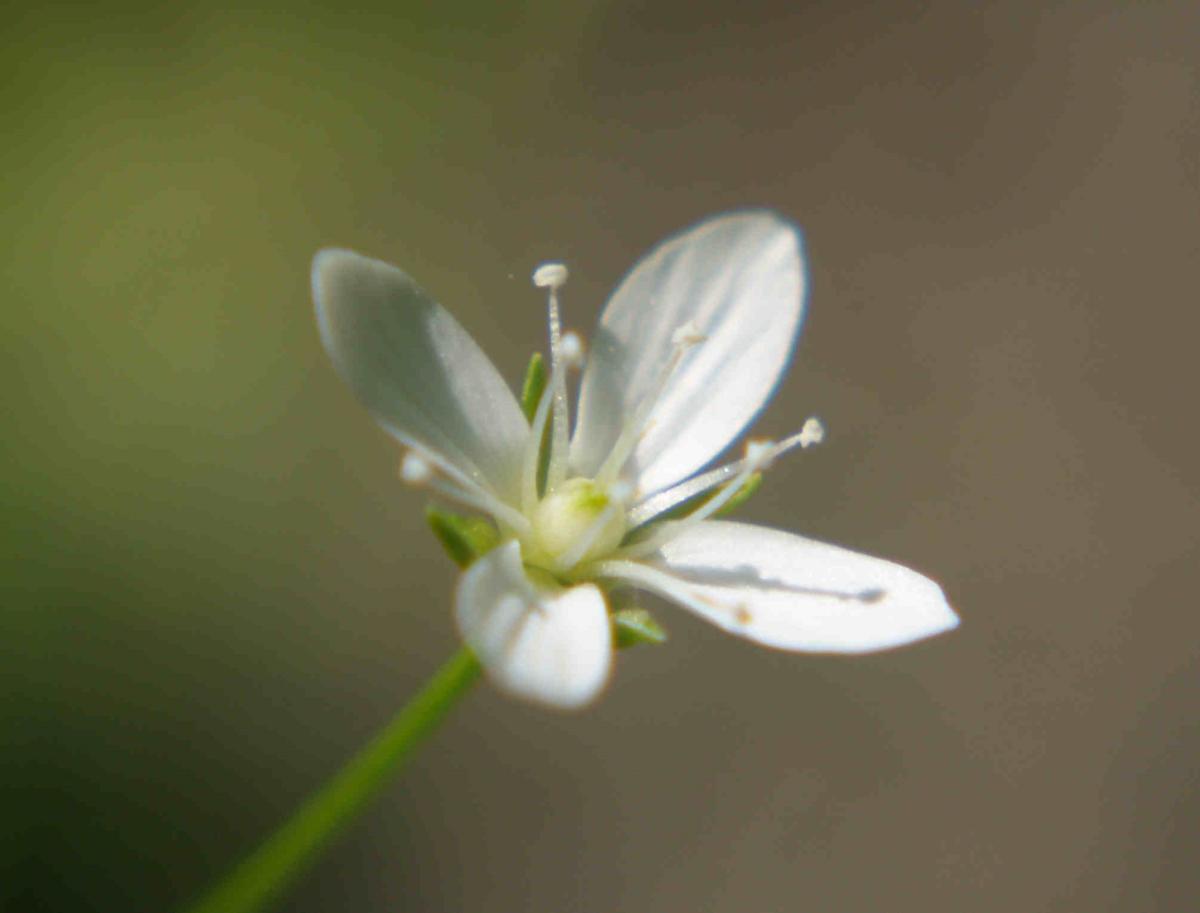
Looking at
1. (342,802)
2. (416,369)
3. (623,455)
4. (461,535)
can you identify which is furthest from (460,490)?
(342,802)

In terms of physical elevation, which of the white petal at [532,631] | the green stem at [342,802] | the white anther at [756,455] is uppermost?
the white anther at [756,455]

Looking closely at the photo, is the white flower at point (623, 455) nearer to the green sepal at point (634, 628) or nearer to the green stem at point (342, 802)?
the green sepal at point (634, 628)

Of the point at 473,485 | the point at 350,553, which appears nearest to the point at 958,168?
the point at 350,553

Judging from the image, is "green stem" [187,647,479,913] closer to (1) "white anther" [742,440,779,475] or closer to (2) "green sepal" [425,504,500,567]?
(2) "green sepal" [425,504,500,567]

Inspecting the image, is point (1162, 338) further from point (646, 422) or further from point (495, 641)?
point (495, 641)

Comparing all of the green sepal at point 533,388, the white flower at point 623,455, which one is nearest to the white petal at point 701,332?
the white flower at point 623,455

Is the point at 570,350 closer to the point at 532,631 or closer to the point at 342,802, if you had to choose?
the point at 532,631

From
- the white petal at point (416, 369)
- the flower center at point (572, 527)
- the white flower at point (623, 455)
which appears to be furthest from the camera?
the flower center at point (572, 527)

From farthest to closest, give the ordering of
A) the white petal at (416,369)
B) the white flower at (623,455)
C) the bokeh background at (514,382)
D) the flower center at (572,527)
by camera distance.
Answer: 1. the bokeh background at (514,382)
2. the flower center at (572,527)
3. the white petal at (416,369)
4. the white flower at (623,455)
